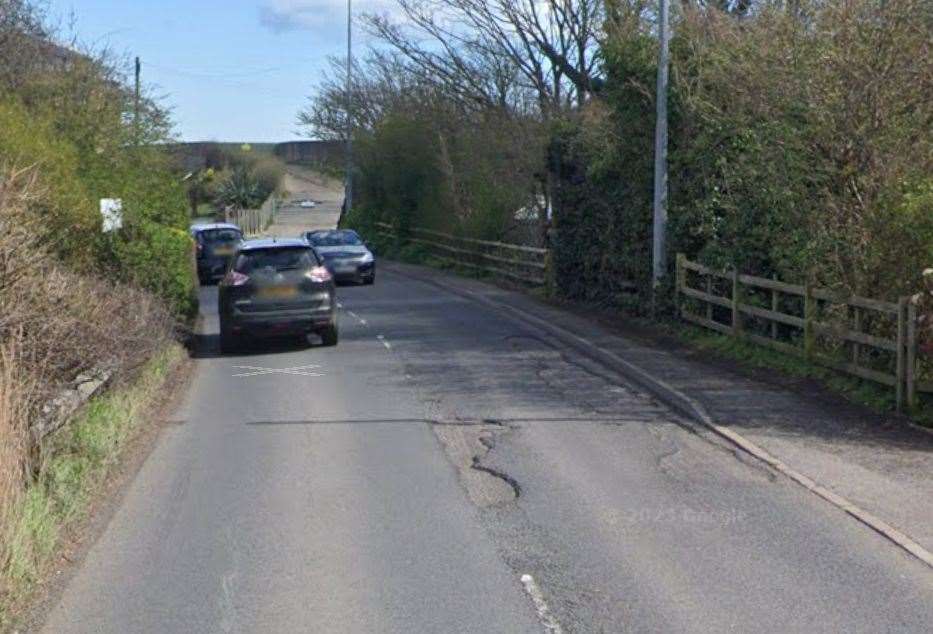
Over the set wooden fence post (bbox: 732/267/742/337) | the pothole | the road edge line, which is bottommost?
the pothole

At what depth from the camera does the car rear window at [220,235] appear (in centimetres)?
3716

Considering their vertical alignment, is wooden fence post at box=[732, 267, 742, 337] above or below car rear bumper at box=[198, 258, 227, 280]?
above

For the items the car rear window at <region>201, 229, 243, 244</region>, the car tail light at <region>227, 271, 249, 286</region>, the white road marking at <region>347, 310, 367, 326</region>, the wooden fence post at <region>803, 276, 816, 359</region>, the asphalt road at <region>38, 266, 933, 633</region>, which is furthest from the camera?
the car rear window at <region>201, 229, 243, 244</region>

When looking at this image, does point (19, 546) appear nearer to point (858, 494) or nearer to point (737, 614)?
point (737, 614)

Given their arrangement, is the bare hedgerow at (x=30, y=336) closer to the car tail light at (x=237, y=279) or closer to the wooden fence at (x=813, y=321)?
the wooden fence at (x=813, y=321)

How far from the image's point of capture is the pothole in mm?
10523

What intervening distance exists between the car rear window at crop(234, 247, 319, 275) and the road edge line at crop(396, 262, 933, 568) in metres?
4.12

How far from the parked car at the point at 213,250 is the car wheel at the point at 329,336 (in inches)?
619

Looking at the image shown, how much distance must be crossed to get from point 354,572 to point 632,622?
184 centimetres

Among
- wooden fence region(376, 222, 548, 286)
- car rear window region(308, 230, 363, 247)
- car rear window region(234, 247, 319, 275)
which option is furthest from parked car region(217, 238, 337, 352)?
car rear window region(308, 230, 363, 247)

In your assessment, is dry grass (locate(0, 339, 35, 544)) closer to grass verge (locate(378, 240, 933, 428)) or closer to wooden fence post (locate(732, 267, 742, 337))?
grass verge (locate(378, 240, 933, 428))

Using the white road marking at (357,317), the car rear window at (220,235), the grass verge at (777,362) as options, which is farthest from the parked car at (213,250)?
the grass verge at (777,362)

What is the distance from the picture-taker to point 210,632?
282 inches

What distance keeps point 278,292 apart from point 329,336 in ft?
3.63
